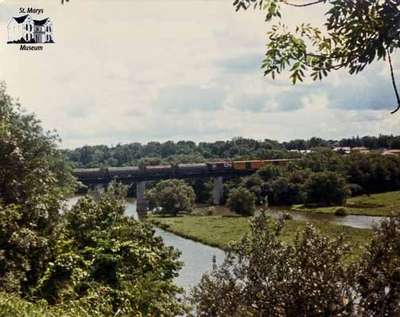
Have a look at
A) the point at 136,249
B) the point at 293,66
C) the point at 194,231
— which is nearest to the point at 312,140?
the point at 194,231

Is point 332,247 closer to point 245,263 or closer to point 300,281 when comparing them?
point 300,281

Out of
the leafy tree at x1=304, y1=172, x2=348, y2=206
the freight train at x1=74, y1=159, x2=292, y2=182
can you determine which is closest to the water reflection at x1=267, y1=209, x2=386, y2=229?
the leafy tree at x1=304, y1=172, x2=348, y2=206

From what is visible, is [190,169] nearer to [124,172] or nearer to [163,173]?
[163,173]

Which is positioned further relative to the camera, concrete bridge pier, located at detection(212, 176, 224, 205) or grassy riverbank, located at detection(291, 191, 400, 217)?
concrete bridge pier, located at detection(212, 176, 224, 205)

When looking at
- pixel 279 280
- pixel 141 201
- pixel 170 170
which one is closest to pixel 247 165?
pixel 170 170

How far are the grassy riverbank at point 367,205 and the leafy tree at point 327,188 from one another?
145 cm

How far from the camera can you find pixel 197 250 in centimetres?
3775

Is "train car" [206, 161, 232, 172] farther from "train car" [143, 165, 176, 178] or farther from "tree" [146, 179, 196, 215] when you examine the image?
"tree" [146, 179, 196, 215]

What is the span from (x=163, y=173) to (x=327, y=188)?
63.5 ft

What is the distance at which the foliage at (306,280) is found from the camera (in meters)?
9.71

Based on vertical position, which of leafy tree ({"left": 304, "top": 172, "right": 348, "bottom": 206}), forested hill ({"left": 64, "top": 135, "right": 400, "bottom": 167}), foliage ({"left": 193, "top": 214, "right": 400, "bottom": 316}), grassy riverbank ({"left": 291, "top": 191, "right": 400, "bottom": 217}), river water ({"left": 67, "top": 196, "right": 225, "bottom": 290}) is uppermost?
forested hill ({"left": 64, "top": 135, "right": 400, "bottom": 167})

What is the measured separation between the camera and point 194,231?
1813 inches

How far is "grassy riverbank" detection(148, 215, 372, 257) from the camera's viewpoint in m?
39.4

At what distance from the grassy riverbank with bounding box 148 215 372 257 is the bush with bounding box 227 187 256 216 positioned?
2.36 metres
